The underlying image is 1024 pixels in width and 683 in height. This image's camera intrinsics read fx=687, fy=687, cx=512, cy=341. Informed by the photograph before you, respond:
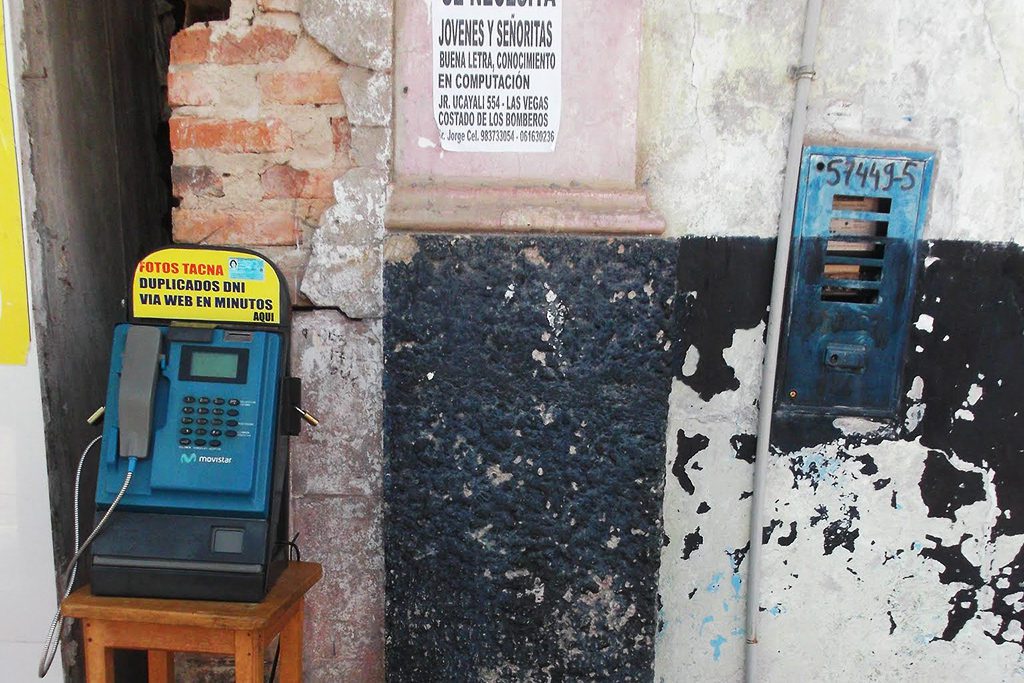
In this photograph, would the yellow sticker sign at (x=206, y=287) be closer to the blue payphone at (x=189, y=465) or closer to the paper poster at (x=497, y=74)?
the blue payphone at (x=189, y=465)

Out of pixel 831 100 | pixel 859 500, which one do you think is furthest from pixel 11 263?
pixel 859 500

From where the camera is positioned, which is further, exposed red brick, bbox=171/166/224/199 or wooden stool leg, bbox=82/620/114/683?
exposed red brick, bbox=171/166/224/199

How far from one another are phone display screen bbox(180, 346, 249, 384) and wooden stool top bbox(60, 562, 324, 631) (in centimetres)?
51

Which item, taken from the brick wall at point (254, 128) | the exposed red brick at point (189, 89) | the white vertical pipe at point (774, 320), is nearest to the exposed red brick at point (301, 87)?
the brick wall at point (254, 128)

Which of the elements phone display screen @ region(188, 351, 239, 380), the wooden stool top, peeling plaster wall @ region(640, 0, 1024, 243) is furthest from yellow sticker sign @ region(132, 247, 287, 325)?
peeling plaster wall @ region(640, 0, 1024, 243)

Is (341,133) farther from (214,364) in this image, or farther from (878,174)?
(878,174)

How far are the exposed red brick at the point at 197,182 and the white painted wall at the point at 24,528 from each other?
15.5 inches

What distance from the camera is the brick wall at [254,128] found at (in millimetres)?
1947

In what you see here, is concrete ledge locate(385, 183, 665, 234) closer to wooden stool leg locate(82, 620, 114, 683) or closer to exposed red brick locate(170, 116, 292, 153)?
exposed red brick locate(170, 116, 292, 153)

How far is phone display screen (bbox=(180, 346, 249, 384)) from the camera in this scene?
162 centimetres

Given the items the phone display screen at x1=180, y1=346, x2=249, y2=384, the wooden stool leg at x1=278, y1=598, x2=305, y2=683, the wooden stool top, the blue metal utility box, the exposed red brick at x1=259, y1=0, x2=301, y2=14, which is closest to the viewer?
the wooden stool top

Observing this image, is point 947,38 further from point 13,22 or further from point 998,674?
point 13,22

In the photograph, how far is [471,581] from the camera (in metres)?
2.06

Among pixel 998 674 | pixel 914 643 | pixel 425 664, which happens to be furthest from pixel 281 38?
pixel 998 674
